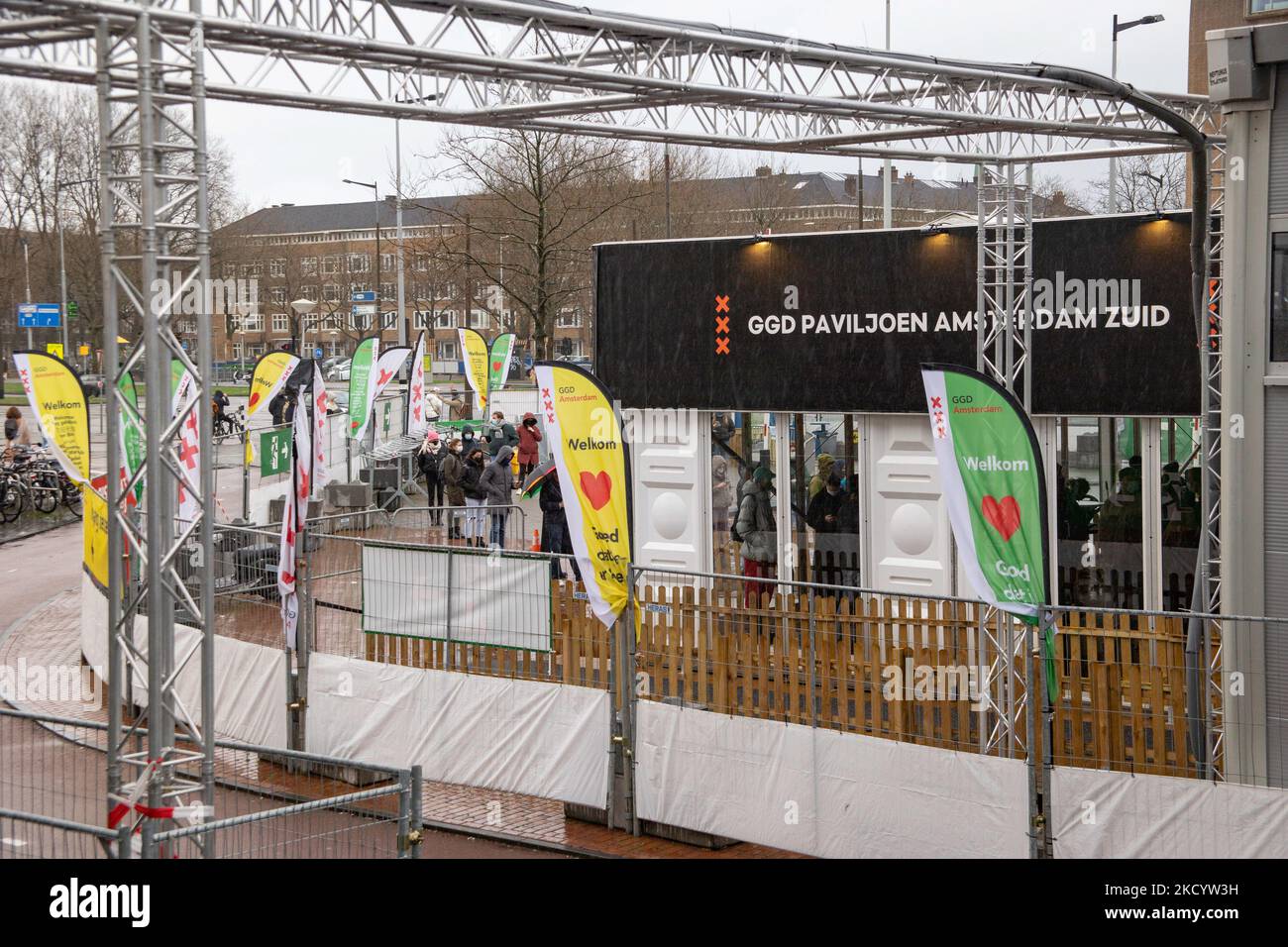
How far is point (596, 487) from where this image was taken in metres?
11.0

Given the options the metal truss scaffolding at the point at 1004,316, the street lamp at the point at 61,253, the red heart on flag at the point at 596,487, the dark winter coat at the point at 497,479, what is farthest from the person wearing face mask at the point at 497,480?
the street lamp at the point at 61,253

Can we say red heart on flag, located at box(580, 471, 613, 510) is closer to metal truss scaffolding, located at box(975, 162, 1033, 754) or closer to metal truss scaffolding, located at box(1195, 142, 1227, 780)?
metal truss scaffolding, located at box(975, 162, 1033, 754)

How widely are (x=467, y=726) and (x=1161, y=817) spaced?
5518 mm

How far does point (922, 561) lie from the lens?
49.2ft

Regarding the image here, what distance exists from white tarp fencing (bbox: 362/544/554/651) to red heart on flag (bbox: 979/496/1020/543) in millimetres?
3710

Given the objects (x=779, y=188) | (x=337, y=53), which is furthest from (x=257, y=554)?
(x=779, y=188)

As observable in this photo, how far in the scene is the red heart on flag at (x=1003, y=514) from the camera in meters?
9.40

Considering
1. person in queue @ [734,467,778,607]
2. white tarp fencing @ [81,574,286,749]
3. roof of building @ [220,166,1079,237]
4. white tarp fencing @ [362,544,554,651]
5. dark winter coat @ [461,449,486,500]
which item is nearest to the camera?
white tarp fencing @ [362,544,554,651]

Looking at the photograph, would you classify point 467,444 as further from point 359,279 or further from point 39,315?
point 359,279

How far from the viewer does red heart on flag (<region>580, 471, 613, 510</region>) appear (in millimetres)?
10891

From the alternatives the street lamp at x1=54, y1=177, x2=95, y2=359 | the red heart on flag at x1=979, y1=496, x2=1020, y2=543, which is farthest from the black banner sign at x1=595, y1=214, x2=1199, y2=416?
the street lamp at x1=54, y1=177, x2=95, y2=359

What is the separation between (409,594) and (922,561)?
5.42 m

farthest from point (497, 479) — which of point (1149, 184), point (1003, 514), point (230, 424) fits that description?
point (1149, 184)

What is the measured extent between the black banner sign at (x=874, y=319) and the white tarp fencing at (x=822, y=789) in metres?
5.56
